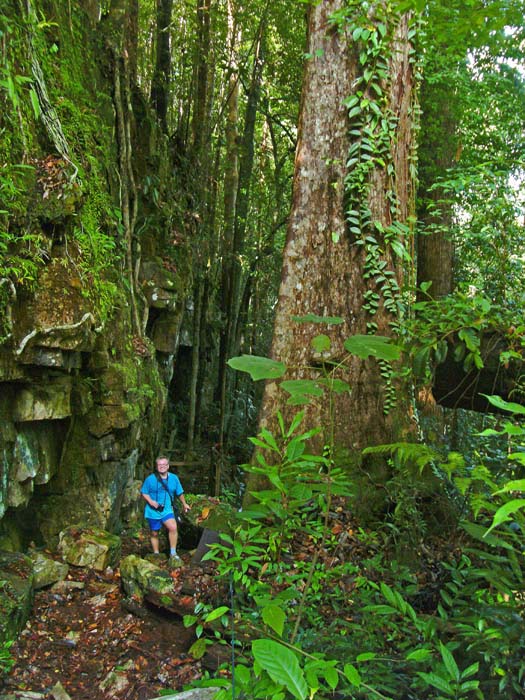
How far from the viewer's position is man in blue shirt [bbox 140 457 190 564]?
5.66 meters

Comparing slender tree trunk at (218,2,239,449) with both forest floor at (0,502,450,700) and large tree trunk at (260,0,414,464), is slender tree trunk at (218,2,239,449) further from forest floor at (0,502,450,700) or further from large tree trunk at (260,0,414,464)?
large tree trunk at (260,0,414,464)

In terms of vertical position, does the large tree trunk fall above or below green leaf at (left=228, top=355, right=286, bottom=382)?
above

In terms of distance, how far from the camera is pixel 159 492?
231 inches

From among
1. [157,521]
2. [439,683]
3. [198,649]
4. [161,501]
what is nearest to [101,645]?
[198,649]

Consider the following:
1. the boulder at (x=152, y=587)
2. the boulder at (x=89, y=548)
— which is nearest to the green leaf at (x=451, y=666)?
the boulder at (x=152, y=587)

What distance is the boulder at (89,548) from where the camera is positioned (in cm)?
497

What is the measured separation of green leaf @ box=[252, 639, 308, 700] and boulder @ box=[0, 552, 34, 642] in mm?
3046

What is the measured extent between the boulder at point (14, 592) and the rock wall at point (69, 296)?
400 millimetres

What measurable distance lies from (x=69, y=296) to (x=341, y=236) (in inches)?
97.5

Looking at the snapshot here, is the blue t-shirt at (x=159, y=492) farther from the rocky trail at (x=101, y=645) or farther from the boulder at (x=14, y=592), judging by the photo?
the boulder at (x=14, y=592)

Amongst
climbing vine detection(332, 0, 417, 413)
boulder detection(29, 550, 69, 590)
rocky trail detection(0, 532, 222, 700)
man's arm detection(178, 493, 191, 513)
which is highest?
climbing vine detection(332, 0, 417, 413)

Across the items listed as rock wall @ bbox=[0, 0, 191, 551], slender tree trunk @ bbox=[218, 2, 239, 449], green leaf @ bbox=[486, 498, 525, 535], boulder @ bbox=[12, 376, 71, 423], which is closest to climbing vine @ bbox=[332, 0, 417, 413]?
rock wall @ bbox=[0, 0, 191, 551]

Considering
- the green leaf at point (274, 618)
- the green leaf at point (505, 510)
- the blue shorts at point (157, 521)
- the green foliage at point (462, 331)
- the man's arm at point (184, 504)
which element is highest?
the green foliage at point (462, 331)

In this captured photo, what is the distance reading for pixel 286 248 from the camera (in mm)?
4309
